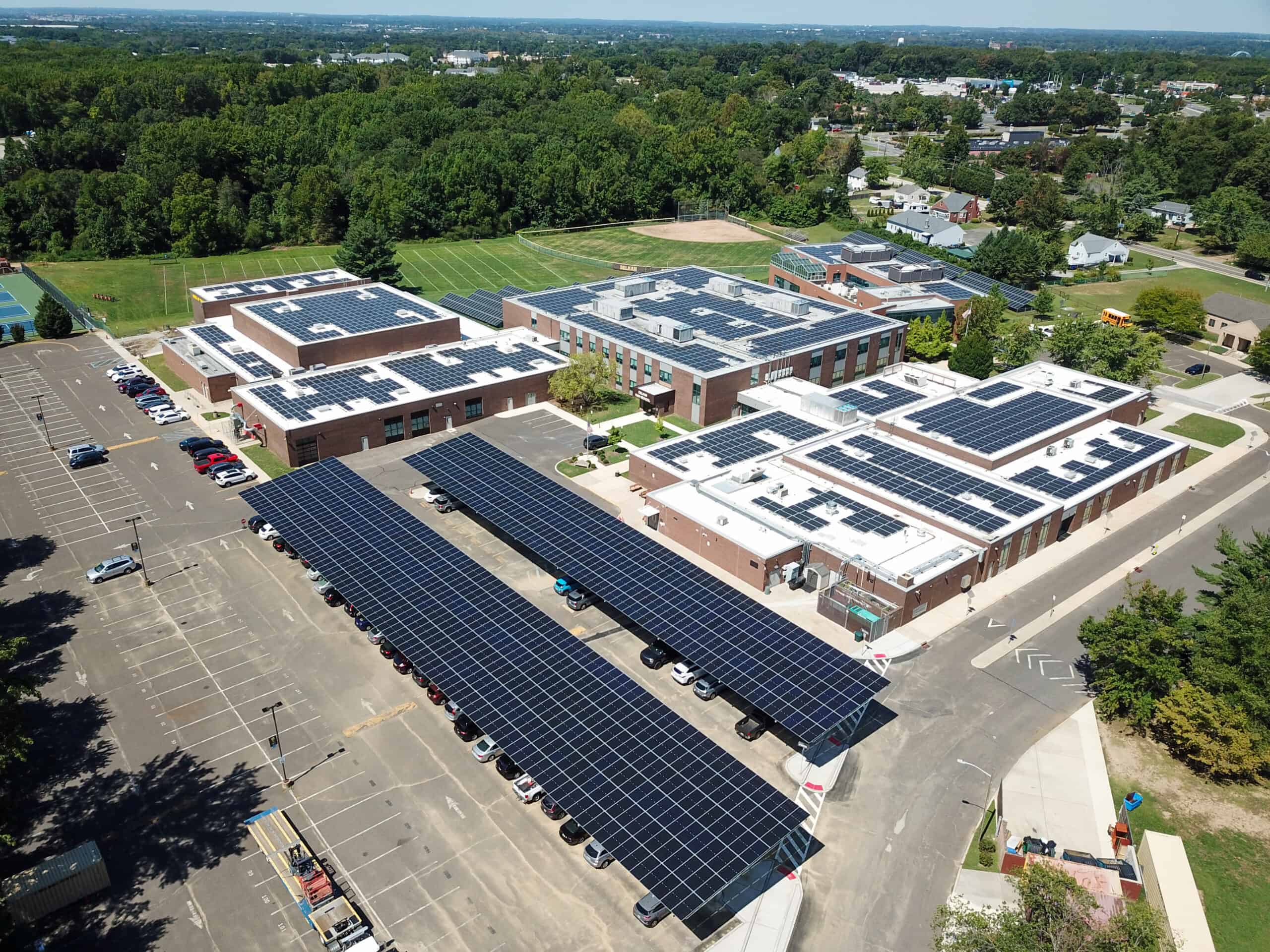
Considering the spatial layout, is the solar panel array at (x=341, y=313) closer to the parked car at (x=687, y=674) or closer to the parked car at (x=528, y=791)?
the parked car at (x=687, y=674)

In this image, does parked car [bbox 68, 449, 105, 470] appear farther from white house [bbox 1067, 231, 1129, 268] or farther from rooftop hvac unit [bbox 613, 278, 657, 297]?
white house [bbox 1067, 231, 1129, 268]

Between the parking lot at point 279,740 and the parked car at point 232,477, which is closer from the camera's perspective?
the parking lot at point 279,740

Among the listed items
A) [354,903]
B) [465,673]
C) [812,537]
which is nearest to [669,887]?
[354,903]

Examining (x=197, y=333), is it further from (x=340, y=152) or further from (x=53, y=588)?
(x=340, y=152)

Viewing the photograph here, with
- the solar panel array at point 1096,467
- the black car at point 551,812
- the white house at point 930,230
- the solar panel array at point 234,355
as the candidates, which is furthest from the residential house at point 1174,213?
the black car at point 551,812

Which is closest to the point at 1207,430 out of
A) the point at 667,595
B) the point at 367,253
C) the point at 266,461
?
the point at 667,595

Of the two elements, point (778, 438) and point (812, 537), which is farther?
point (778, 438)

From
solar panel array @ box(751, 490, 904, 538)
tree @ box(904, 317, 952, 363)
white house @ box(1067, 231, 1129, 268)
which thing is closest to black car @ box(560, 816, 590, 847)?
solar panel array @ box(751, 490, 904, 538)
